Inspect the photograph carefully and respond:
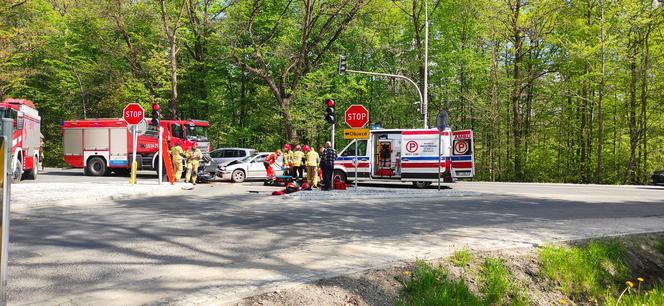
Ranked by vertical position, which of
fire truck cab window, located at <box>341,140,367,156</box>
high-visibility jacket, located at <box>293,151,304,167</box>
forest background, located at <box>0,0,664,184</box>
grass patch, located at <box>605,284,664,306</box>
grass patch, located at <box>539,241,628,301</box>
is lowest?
grass patch, located at <box>605,284,664,306</box>

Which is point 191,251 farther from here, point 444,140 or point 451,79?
point 451,79

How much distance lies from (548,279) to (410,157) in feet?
41.3

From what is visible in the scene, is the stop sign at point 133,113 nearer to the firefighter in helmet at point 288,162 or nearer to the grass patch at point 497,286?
the firefighter in helmet at point 288,162

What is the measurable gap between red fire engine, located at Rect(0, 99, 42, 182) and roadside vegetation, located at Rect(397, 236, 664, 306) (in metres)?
17.2

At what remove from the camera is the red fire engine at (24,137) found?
1776cm

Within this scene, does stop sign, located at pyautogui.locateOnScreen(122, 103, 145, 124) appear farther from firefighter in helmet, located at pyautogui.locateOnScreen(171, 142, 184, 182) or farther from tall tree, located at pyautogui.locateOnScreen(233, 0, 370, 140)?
tall tree, located at pyautogui.locateOnScreen(233, 0, 370, 140)

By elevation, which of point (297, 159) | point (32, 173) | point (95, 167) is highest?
point (297, 159)

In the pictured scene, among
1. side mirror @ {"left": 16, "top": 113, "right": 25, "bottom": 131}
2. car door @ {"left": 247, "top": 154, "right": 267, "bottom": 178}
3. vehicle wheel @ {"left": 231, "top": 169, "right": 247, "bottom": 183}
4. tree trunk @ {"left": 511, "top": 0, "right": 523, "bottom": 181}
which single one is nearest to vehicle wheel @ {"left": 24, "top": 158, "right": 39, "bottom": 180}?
side mirror @ {"left": 16, "top": 113, "right": 25, "bottom": 131}

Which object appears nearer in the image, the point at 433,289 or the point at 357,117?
the point at 433,289

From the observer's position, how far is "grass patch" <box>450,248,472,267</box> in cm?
613

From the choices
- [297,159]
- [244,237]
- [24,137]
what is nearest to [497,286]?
[244,237]

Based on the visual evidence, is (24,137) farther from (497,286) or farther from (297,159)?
(497,286)

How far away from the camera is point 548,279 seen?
662cm

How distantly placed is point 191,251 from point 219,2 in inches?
1229
